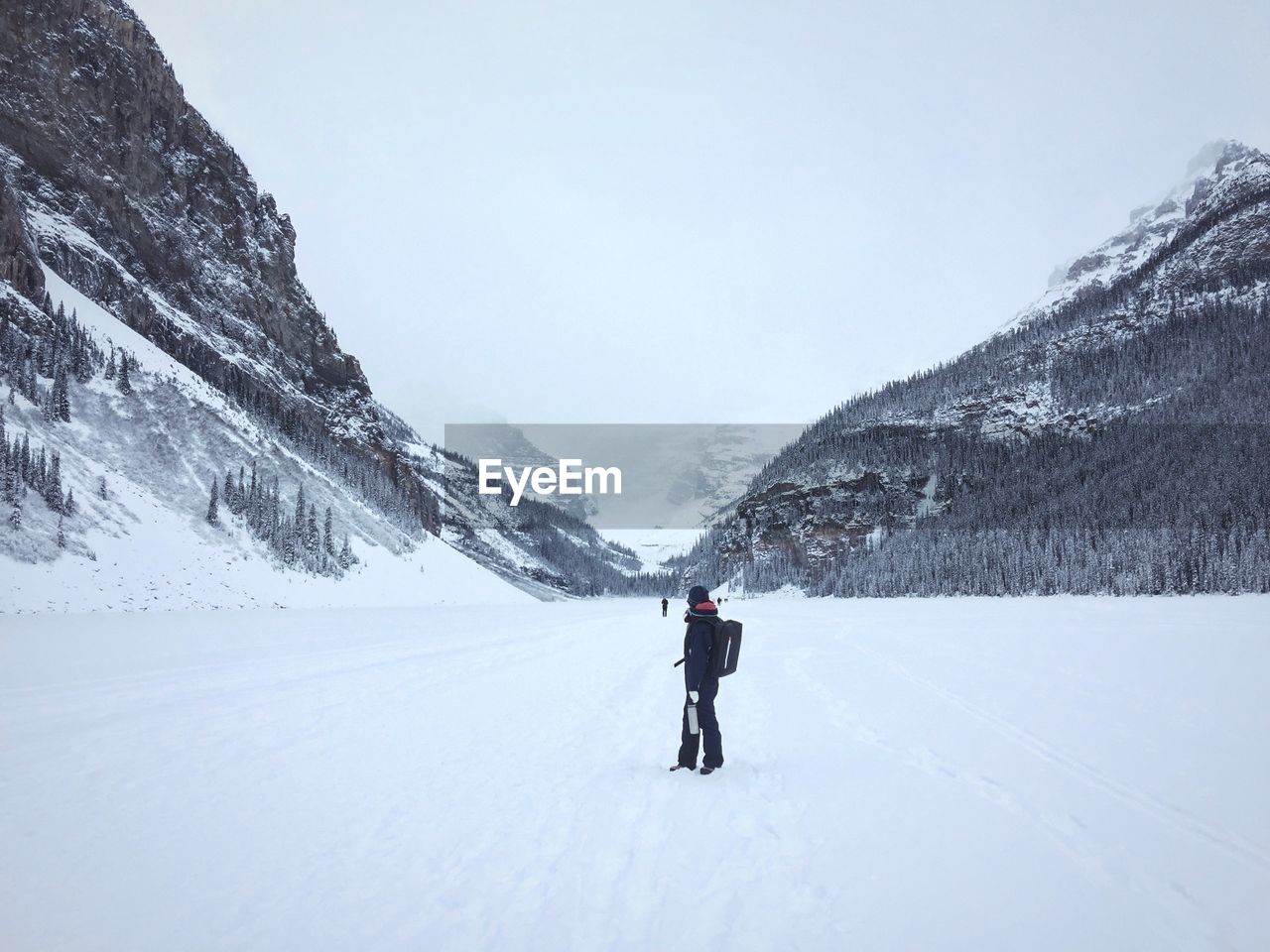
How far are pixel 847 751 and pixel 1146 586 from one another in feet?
288

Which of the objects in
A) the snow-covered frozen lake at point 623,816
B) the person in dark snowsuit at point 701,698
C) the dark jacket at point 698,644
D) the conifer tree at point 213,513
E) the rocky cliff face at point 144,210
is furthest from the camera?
the rocky cliff face at point 144,210

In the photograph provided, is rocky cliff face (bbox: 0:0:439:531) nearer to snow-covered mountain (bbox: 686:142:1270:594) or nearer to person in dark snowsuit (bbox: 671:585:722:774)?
person in dark snowsuit (bbox: 671:585:722:774)

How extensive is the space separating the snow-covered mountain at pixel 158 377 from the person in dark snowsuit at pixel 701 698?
3435cm

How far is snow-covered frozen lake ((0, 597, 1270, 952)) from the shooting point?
4598mm

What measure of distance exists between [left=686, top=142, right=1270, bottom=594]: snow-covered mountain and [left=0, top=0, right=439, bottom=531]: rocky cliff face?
104 metres

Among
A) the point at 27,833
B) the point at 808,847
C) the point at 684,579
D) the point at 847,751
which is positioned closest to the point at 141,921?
the point at 27,833

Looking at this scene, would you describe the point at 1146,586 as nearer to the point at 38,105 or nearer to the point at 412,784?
the point at 412,784

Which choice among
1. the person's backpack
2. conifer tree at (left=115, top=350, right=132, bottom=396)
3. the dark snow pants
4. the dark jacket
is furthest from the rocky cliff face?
the dark snow pants

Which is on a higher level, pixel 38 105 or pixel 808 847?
pixel 38 105

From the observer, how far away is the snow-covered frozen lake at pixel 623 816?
4.60 metres

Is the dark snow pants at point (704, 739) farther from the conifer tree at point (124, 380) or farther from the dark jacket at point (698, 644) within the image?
the conifer tree at point (124, 380)

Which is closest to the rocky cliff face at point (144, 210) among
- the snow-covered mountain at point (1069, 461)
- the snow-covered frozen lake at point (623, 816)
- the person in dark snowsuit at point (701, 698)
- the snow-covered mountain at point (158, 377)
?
the snow-covered mountain at point (158, 377)

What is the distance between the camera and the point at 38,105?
231 feet

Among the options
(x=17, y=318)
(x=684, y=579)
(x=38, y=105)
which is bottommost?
(x=684, y=579)
